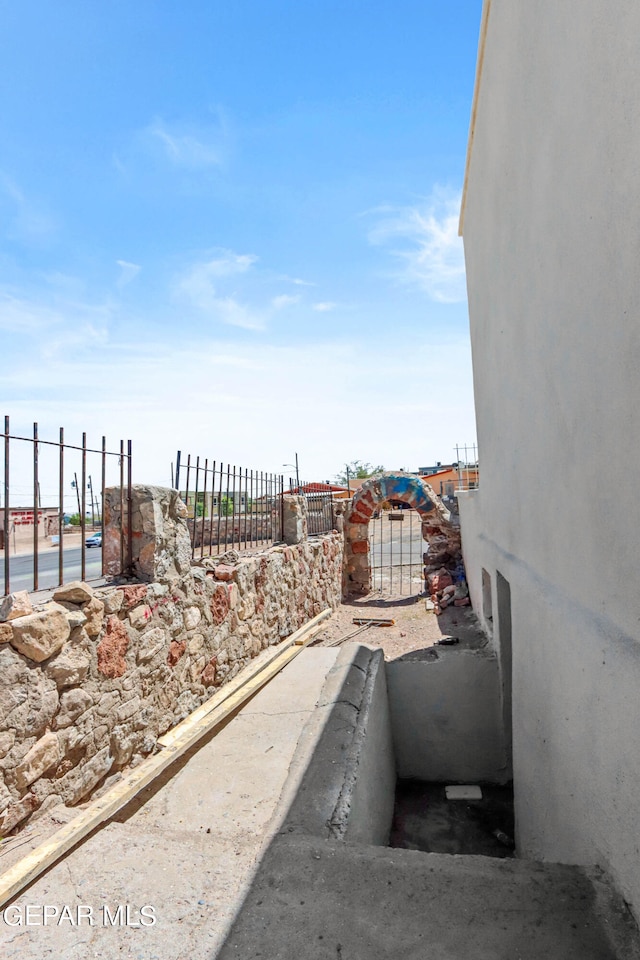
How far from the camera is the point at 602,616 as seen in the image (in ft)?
6.91

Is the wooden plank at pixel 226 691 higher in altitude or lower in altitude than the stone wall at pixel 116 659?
lower

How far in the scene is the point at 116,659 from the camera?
324cm

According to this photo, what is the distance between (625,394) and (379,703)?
3.89 meters

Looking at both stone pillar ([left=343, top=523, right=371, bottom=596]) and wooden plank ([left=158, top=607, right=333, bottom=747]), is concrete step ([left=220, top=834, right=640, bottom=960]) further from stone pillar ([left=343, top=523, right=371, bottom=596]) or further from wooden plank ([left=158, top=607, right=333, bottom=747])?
stone pillar ([left=343, top=523, right=371, bottom=596])

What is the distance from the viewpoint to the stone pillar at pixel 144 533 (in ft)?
12.4

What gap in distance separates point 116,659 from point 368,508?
31.6 feet

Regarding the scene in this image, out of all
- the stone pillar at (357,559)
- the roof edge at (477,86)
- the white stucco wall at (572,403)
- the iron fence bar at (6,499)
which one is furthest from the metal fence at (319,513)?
the iron fence bar at (6,499)

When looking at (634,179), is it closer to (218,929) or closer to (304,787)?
(218,929)

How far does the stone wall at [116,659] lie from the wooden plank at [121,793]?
13cm

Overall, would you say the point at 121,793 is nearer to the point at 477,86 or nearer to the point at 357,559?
the point at 477,86

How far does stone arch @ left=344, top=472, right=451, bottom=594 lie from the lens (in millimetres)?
12117

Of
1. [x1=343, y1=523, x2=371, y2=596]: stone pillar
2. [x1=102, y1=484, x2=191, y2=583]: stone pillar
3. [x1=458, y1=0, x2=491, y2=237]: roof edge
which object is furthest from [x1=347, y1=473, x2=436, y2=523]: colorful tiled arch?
[x1=102, y1=484, x2=191, y2=583]: stone pillar

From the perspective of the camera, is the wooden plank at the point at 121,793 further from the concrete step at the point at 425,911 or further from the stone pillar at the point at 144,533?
the stone pillar at the point at 144,533

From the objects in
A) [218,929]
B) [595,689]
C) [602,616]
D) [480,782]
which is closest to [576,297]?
[602,616]
